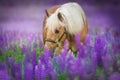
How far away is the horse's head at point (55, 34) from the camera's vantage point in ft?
6.93

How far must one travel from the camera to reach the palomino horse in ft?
6.95

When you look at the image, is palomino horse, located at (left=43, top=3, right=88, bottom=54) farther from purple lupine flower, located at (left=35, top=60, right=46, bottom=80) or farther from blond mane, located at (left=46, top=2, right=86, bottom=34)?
purple lupine flower, located at (left=35, top=60, right=46, bottom=80)

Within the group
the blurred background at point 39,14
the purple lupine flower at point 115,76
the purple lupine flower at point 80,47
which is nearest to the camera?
the purple lupine flower at point 115,76

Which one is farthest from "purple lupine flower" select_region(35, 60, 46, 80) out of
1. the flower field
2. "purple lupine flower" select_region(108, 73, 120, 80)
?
"purple lupine flower" select_region(108, 73, 120, 80)

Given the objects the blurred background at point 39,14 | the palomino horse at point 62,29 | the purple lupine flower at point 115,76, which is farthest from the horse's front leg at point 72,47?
the purple lupine flower at point 115,76

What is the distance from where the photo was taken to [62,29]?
6.98 feet

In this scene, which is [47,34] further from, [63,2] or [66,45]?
[63,2]

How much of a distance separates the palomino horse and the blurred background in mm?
113

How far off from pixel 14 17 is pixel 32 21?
12 centimetres

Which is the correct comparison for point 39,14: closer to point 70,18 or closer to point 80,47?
point 70,18

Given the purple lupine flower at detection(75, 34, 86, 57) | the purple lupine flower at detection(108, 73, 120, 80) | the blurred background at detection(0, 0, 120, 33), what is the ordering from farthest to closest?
the blurred background at detection(0, 0, 120, 33), the purple lupine flower at detection(75, 34, 86, 57), the purple lupine flower at detection(108, 73, 120, 80)

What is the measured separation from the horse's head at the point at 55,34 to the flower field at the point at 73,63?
5 centimetres

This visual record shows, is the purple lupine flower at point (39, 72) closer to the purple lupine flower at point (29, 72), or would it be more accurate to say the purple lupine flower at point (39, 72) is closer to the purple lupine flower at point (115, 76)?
the purple lupine flower at point (29, 72)

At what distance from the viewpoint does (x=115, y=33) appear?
7.35 ft
